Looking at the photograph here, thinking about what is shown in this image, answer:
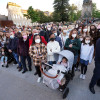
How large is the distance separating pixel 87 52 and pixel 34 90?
7.27 ft

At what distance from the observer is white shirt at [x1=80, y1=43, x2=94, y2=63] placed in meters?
2.52

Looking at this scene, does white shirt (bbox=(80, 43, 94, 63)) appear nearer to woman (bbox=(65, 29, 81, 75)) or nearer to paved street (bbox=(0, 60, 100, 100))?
woman (bbox=(65, 29, 81, 75))

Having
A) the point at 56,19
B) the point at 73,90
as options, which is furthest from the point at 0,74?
the point at 56,19

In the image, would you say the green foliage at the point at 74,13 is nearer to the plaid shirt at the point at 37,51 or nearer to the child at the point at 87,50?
the child at the point at 87,50

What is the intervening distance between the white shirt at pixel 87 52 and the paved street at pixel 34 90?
869mm

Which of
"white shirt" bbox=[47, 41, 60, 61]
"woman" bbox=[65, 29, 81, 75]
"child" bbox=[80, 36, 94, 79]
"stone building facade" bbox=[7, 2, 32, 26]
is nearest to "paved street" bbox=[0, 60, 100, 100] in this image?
"child" bbox=[80, 36, 94, 79]

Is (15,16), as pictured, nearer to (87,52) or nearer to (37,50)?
(37,50)

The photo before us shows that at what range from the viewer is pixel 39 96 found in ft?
7.69

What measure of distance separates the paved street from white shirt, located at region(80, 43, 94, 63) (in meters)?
0.87

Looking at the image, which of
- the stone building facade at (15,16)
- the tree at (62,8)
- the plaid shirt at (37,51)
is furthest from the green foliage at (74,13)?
the plaid shirt at (37,51)

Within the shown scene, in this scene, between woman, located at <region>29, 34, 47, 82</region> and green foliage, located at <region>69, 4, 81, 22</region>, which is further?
green foliage, located at <region>69, 4, 81, 22</region>

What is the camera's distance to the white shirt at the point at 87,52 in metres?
2.52

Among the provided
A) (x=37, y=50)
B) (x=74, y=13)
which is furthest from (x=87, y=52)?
(x=74, y=13)

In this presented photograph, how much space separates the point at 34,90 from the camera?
2574mm
